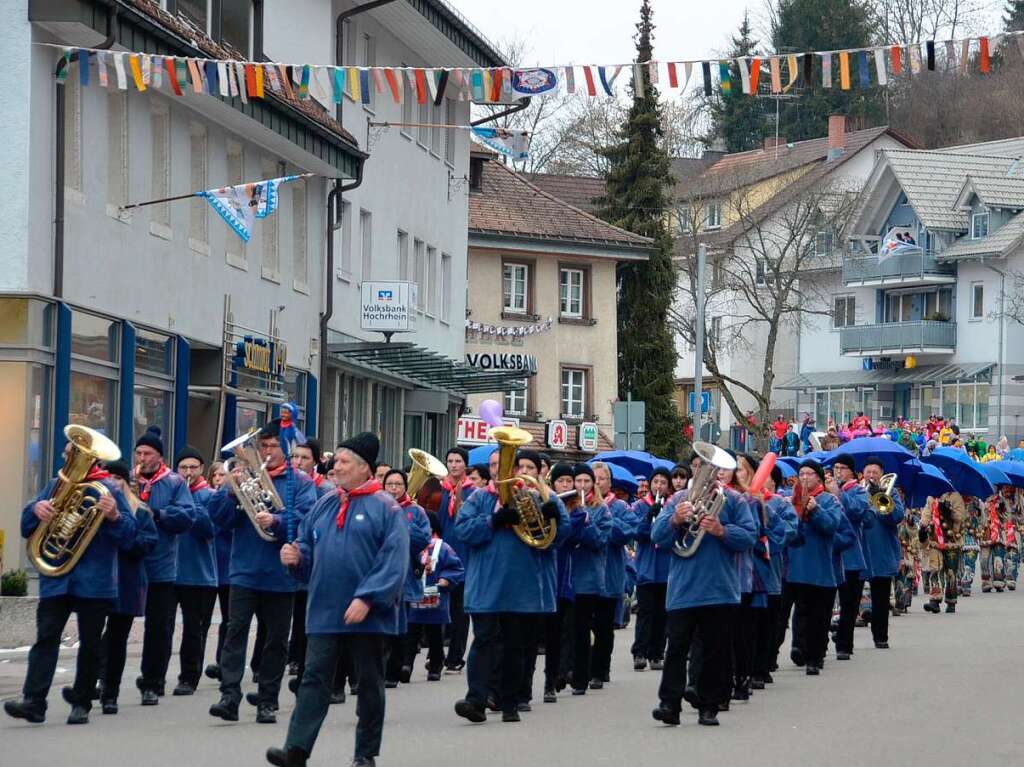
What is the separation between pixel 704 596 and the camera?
44.6 feet

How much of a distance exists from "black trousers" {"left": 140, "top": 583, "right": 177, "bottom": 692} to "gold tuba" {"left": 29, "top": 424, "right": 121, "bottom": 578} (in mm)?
1545

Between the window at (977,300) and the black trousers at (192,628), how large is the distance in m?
58.0

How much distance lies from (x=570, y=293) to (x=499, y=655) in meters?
45.5

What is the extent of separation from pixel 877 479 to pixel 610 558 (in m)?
5.50

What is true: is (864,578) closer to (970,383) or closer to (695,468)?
(695,468)

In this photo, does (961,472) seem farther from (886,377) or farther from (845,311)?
(845,311)

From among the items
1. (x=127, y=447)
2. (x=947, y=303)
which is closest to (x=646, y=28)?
(x=947, y=303)

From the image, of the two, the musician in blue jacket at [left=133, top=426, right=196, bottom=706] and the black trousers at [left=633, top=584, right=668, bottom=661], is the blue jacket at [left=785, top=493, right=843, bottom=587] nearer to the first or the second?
the black trousers at [left=633, top=584, right=668, bottom=661]

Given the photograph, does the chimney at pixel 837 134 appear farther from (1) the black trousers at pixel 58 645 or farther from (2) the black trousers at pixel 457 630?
(1) the black trousers at pixel 58 645

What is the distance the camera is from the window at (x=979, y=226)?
234 feet

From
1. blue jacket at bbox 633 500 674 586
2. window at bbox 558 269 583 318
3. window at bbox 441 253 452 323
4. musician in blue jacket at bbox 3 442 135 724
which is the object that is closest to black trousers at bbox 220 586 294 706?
musician in blue jacket at bbox 3 442 135 724

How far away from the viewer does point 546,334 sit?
192ft

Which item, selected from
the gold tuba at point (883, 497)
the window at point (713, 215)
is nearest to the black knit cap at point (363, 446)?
the gold tuba at point (883, 497)

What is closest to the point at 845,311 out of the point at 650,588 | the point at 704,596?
the point at 650,588
